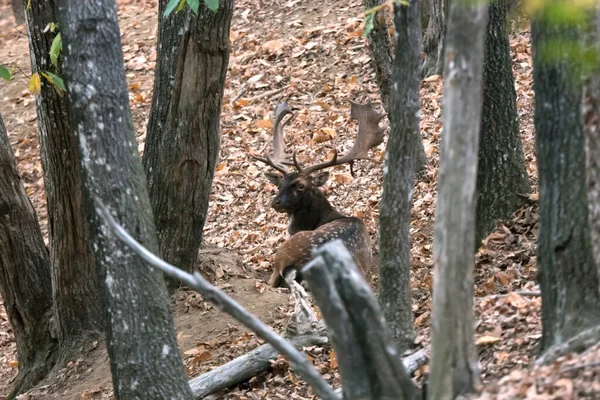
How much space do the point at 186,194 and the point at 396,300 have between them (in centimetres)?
347

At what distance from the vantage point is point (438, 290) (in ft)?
12.0

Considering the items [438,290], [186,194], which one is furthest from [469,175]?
[186,194]

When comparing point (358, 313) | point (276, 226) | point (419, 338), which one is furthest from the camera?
point (276, 226)

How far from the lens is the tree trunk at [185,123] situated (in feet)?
24.4

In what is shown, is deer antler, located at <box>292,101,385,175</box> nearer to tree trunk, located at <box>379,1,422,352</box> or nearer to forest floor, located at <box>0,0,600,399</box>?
forest floor, located at <box>0,0,600,399</box>

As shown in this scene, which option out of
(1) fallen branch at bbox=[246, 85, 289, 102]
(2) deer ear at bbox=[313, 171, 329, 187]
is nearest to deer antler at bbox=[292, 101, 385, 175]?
(2) deer ear at bbox=[313, 171, 329, 187]

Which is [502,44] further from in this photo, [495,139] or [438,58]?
[438,58]

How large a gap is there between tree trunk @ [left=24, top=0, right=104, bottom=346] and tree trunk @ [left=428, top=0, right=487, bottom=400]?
3981 mm

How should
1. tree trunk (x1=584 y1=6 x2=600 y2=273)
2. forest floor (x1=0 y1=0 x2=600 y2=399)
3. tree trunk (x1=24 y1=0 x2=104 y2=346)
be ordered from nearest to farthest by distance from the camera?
tree trunk (x1=584 y1=6 x2=600 y2=273) → forest floor (x1=0 y1=0 x2=600 y2=399) → tree trunk (x1=24 y1=0 x2=104 y2=346)

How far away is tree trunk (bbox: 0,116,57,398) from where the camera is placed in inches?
303

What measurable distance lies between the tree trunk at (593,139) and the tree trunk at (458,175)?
647mm

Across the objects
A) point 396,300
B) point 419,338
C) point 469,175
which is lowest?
point 419,338

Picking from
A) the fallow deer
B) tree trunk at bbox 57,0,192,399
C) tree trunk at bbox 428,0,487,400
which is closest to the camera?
tree trunk at bbox 428,0,487,400

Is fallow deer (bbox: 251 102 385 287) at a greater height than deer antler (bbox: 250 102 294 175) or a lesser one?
lesser
